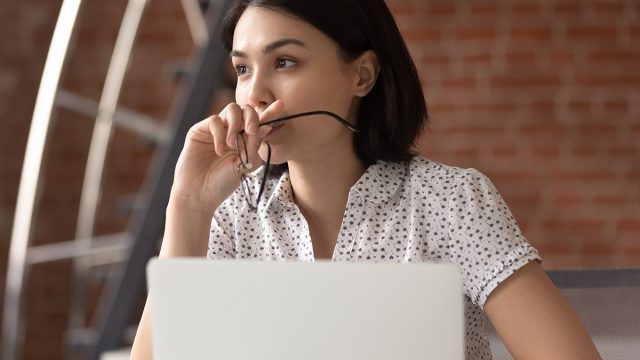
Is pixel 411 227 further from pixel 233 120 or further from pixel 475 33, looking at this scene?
pixel 475 33

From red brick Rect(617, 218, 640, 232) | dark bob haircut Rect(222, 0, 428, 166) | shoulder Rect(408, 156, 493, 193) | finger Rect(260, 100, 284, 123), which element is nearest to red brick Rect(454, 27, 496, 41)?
red brick Rect(617, 218, 640, 232)

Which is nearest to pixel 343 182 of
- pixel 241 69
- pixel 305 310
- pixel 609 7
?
pixel 241 69

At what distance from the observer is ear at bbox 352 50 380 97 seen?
5.98ft

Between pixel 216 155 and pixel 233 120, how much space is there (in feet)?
0.52

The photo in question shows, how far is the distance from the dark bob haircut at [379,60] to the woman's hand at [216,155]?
0.65 feet

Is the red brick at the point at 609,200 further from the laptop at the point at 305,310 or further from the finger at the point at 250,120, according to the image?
the laptop at the point at 305,310

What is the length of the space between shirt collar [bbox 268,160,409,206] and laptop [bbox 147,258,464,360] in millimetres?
843

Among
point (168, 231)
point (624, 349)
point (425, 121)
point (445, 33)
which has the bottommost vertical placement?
point (624, 349)

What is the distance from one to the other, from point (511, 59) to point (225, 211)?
2508 mm

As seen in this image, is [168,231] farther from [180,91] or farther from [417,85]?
[180,91]

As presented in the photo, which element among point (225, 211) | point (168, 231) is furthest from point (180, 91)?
point (168, 231)

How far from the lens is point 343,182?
1.83 m

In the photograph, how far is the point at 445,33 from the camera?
4215 mm

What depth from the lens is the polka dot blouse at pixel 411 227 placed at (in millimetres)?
1645
